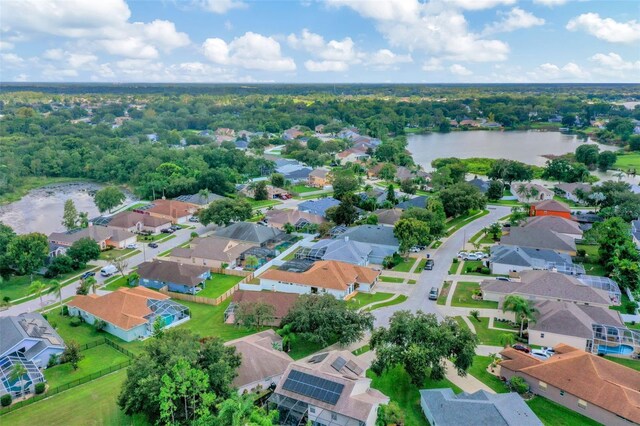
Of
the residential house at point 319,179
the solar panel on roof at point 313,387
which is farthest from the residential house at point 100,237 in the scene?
the residential house at point 319,179

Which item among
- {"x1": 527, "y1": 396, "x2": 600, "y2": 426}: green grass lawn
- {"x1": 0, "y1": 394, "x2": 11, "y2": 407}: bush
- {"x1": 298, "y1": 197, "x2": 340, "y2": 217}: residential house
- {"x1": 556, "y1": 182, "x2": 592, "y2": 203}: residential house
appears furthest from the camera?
{"x1": 556, "y1": 182, "x2": 592, "y2": 203}: residential house

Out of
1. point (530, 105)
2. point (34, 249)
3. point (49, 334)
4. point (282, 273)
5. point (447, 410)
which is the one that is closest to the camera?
point (447, 410)

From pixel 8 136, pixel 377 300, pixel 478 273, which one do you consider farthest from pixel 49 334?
pixel 8 136

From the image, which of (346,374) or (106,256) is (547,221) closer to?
(346,374)

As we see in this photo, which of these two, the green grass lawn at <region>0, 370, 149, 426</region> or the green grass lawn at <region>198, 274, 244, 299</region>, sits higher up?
the green grass lawn at <region>0, 370, 149, 426</region>

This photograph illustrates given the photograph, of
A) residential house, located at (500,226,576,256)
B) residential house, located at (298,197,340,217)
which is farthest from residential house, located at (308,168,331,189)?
residential house, located at (500,226,576,256)

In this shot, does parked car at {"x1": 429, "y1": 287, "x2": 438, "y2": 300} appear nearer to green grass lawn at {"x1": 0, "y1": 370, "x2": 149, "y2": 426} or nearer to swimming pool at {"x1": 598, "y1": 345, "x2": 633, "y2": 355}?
swimming pool at {"x1": 598, "y1": 345, "x2": 633, "y2": 355}
